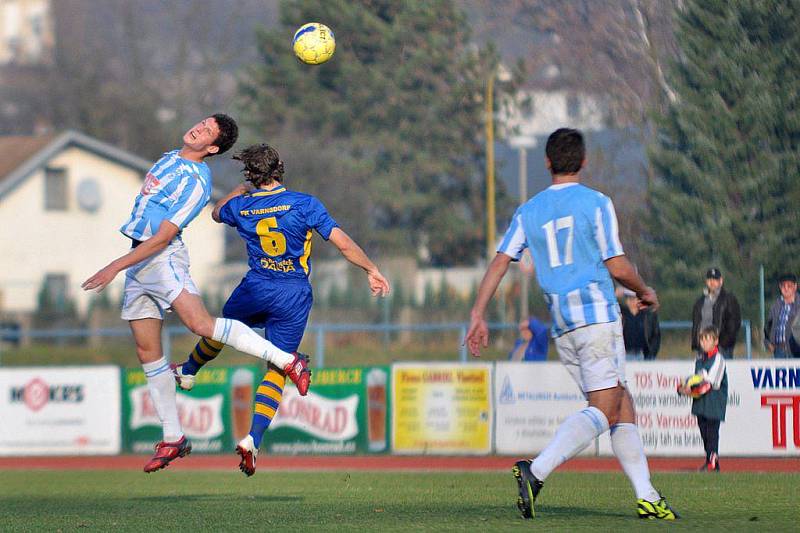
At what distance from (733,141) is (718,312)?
34.9 ft

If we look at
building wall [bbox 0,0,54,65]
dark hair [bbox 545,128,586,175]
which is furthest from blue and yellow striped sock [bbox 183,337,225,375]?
building wall [bbox 0,0,54,65]

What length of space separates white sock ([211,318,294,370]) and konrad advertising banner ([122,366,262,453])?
10157 mm

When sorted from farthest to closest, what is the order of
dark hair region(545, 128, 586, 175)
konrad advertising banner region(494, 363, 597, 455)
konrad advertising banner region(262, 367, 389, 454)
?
konrad advertising banner region(262, 367, 389, 454) → konrad advertising banner region(494, 363, 597, 455) → dark hair region(545, 128, 586, 175)

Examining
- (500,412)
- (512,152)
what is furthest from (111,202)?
(500,412)

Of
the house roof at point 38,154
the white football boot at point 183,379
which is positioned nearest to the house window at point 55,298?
the house roof at point 38,154

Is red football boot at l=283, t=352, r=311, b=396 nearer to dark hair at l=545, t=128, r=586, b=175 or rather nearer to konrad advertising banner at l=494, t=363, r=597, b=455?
dark hair at l=545, t=128, r=586, b=175

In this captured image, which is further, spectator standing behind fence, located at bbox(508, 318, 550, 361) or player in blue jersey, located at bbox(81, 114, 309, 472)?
spectator standing behind fence, located at bbox(508, 318, 550, 361)

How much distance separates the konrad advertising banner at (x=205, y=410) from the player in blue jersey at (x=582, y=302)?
39.1 ft

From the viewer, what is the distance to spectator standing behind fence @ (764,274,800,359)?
16.9 meters

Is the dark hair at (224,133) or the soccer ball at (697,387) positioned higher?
the dark hair at (224,133)

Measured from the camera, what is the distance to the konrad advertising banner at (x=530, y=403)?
58.7 feet

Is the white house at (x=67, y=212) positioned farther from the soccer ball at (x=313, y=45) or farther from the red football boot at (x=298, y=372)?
the red football boot at (x=298, y=372)

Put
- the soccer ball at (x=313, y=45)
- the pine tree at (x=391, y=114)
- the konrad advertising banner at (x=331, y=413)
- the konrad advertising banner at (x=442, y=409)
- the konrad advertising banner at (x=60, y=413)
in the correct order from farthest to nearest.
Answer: the pine tree at (x=391, y=114) → the konrad advertising banner at (x=60, y=413) → the konrad advertising banner at (x=331, y=413) → the konrad advertising banner at (x=442, y=409) → the soccer ball at (x=313, y=45)

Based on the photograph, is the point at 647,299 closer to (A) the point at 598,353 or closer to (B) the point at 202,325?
(A) the point at 598,353
